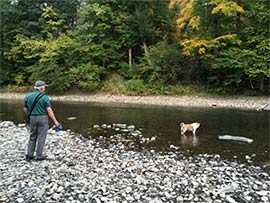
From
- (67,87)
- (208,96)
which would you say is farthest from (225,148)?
(67,87)

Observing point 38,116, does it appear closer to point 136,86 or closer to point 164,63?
point 136,86

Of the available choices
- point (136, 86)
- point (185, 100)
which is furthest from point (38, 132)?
point (136, 86)

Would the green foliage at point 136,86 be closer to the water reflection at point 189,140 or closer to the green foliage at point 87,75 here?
the green foliage at point 87,75

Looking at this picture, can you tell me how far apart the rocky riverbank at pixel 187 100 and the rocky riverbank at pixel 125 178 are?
12708mm

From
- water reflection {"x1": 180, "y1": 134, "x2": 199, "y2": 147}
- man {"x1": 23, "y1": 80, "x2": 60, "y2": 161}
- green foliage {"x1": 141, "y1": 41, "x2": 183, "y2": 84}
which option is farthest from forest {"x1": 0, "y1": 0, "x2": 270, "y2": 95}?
man {"x1": 23, "y1": 80, "x2": 60, "y2": 161}

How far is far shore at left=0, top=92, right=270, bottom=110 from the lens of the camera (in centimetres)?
1967

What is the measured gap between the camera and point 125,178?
19.7ft

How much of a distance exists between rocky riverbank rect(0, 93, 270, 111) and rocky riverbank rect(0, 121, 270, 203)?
12708 mm

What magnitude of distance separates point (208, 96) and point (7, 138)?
17.1 m

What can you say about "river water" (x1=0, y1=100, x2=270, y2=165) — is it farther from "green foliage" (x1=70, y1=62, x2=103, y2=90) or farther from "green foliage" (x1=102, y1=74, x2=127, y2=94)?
"green foliage" (x1=70, y1=62, x2=103, y2=90)

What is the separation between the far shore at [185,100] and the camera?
64.5 ft

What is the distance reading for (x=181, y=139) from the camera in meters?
10.2

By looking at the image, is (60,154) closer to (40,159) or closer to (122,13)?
(40,159)

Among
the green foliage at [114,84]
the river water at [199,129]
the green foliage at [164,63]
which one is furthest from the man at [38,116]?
the green foliage at [114,84]
